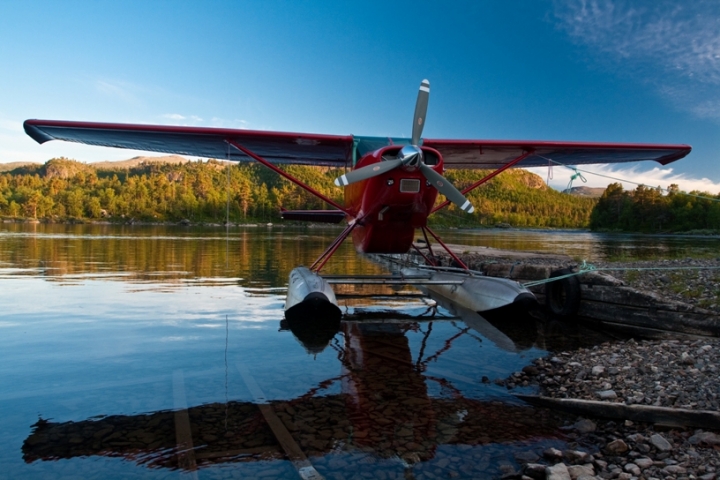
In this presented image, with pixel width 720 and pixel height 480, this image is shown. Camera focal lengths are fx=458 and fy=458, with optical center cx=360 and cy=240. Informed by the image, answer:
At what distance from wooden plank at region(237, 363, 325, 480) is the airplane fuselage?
14.2 ft

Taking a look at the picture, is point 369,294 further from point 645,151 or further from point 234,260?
point 234,260

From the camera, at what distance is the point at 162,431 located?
3.85m

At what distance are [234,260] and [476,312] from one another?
535 inches

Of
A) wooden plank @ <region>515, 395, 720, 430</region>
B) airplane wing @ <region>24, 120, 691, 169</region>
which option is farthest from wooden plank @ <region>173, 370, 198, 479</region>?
airplane wing @ <region>24, 120, 691, 169</region>

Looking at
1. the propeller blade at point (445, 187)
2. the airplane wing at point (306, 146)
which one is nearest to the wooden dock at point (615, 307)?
the propeller blade at point (445, 187)

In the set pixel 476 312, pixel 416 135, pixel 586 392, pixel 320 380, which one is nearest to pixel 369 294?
pixel 476 312

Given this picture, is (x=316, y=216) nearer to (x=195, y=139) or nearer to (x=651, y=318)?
(x=195, y=139)

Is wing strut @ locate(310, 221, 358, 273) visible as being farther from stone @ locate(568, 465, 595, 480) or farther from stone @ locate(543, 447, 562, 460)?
stone @ locate(568, 465, 595, 480)

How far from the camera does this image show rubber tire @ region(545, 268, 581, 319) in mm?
8578

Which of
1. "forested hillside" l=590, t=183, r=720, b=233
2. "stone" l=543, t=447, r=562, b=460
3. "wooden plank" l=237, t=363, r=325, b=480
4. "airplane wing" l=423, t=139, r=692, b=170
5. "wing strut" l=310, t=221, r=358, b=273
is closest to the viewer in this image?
"wooden plank" l=237, t=363, r=325, b=480

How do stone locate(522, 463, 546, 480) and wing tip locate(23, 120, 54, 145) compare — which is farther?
wing tip locate(23, 120, 54, 145)

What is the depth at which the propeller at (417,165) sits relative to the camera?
773 centimetres

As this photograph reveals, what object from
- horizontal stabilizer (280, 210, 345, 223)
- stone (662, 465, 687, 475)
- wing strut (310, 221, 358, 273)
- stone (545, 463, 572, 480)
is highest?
horizontal stabilizer (280, 210, 345, 223)

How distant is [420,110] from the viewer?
332 inches
